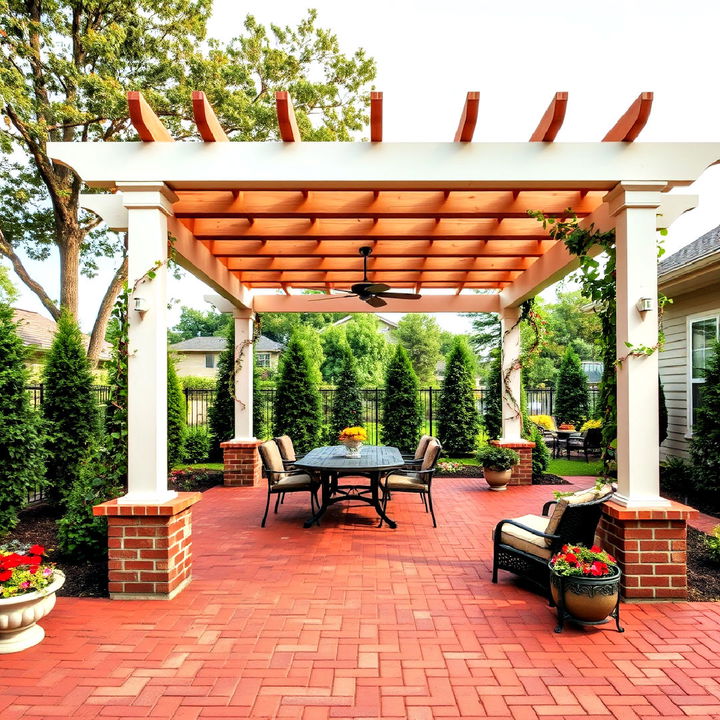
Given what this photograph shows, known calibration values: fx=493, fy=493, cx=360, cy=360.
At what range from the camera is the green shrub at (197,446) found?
10.5 metres

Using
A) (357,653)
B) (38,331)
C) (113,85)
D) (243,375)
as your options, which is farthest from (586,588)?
(38,331)

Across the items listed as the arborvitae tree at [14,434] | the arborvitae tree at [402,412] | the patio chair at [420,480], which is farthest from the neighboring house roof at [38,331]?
the patio chair at [420,480]

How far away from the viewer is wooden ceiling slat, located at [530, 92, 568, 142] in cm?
329

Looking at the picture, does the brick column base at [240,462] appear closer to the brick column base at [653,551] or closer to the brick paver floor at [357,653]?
the brick paver floor at [357,653]

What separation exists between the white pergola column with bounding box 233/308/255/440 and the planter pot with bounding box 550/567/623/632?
588cm

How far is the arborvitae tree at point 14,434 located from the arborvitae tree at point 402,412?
691 centimetres

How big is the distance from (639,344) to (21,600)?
4.31m

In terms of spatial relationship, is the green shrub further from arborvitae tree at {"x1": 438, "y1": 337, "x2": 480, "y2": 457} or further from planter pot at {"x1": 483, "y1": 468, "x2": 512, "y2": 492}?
planter pot at {"x1": 483, "y1": 468, "x2": 512, "y2": 492}

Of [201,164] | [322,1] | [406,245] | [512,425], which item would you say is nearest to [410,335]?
[322,1]

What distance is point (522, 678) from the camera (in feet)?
8.48

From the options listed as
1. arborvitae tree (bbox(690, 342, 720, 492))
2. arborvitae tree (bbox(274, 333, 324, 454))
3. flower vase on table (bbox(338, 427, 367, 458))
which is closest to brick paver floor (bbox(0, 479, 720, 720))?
flower vase on table (bbox(338, 427, 367, 458))

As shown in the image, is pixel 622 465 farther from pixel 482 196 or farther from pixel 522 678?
pixel 482 196

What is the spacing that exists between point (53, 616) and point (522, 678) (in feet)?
9.88

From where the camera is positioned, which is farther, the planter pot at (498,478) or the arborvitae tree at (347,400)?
the arborvitae tree at (347,400)
